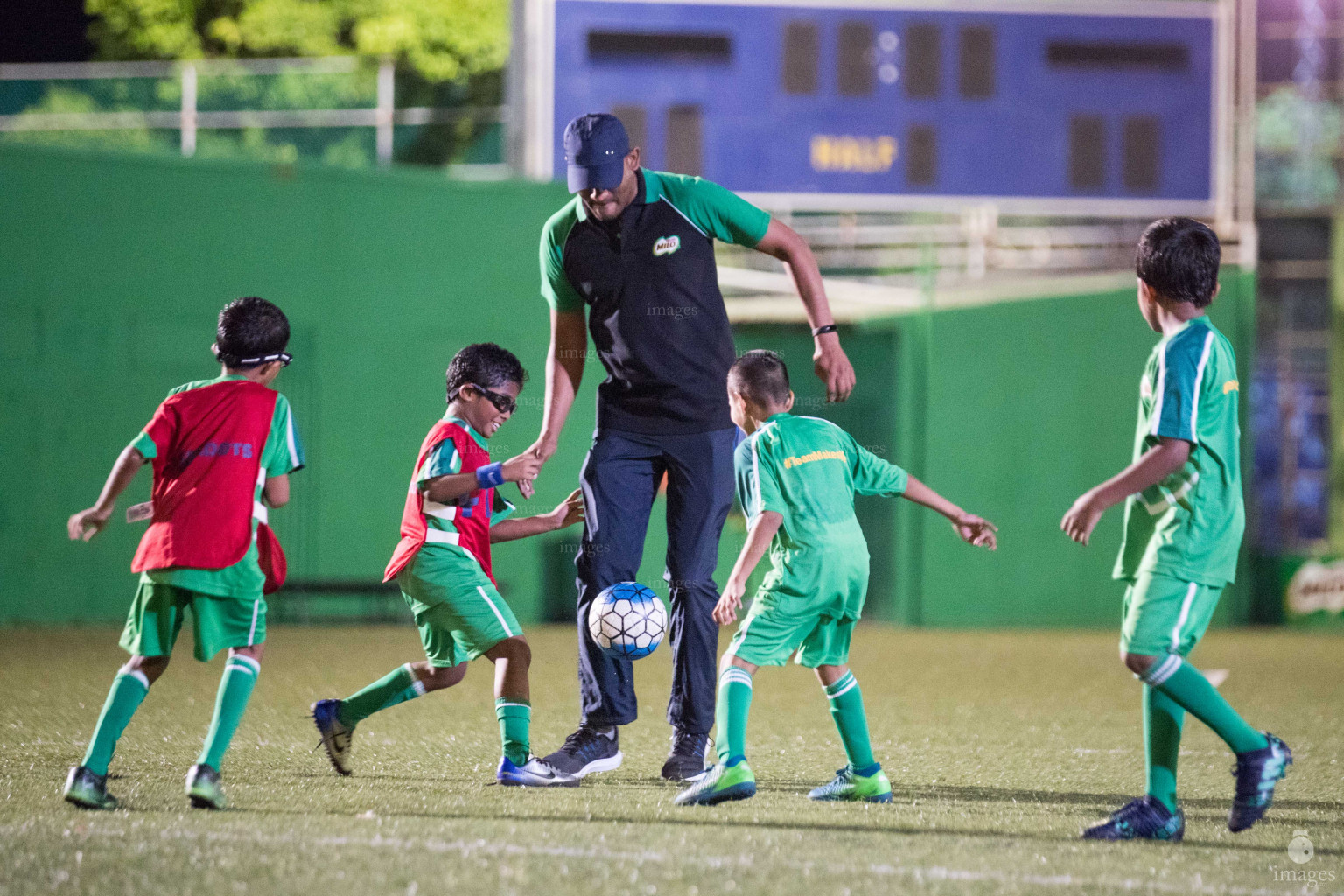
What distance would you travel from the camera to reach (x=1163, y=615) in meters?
3.92

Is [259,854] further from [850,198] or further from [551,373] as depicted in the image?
[850,198]

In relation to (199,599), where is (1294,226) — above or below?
above

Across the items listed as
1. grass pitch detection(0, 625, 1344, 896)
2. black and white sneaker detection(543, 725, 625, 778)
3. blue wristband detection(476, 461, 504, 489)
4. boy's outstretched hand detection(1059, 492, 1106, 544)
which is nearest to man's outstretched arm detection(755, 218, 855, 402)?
boy's outstretched hand detection(1059, 492, 1106, 544)

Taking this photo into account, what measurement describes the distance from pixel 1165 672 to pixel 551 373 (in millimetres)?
2220

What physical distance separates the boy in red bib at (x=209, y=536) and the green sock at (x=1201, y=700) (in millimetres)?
2321

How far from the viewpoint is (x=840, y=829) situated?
3.93 m

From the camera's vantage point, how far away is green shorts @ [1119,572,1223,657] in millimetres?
3912

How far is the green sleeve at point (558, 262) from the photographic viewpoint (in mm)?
5031

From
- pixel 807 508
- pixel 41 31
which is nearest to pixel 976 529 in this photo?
pixel 807 508

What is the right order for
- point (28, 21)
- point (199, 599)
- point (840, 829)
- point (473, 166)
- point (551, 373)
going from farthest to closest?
1. point (28, 21)
2. point (473, 166)
3. point (551, 373)
4. point (199, 599)
5. point (840, 829)

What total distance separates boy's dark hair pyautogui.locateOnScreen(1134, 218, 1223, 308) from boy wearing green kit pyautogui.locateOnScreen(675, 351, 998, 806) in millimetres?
775

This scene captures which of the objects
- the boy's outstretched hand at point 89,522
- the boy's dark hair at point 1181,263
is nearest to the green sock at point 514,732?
the boy's outstretched hand at point 89,522

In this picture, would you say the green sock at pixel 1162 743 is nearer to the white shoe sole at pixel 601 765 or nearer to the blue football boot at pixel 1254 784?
the blue football boot at pixel 1254 784

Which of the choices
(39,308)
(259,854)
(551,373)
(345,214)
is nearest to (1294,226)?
(345,214)
